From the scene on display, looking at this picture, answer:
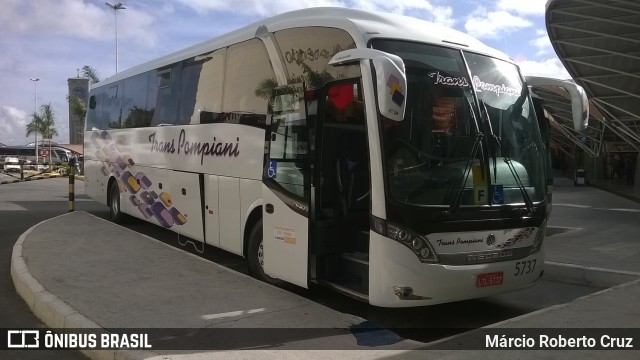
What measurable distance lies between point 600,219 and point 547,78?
28.2 feet

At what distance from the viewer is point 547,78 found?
21.7ft

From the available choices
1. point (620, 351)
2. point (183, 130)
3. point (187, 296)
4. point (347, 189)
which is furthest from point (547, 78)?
point (183, 130)

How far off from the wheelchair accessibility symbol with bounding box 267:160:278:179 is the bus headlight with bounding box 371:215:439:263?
5.78 ft

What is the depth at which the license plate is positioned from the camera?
202 inches

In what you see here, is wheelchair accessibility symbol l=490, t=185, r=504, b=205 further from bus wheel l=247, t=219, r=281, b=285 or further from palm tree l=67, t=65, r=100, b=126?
palm tree l=67, t=65, r=100, b=126

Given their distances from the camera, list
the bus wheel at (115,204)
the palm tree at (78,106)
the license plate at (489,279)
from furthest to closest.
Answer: the palm tree at (78,106), the bus wheel at (115,204), the license plate at (489,279)

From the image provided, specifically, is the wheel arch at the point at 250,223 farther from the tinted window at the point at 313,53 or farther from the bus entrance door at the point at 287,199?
the tinted window at the point at 313,53

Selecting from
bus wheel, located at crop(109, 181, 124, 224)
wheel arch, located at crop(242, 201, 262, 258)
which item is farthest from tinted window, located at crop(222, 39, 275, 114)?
bus wheel, located at crop(109, 181, 124, 224)

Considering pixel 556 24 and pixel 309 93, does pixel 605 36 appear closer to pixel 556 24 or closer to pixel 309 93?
pixel 556 24

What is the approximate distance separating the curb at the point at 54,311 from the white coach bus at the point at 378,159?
2.14 m

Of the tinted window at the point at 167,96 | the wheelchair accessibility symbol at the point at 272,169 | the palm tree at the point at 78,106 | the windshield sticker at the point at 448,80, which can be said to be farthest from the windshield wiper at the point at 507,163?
the palm tree at the point at 78,106

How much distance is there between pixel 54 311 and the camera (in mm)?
5051

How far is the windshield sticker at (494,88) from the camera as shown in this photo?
5462 millimetres

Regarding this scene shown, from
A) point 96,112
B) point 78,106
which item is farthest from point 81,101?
point 96,112
